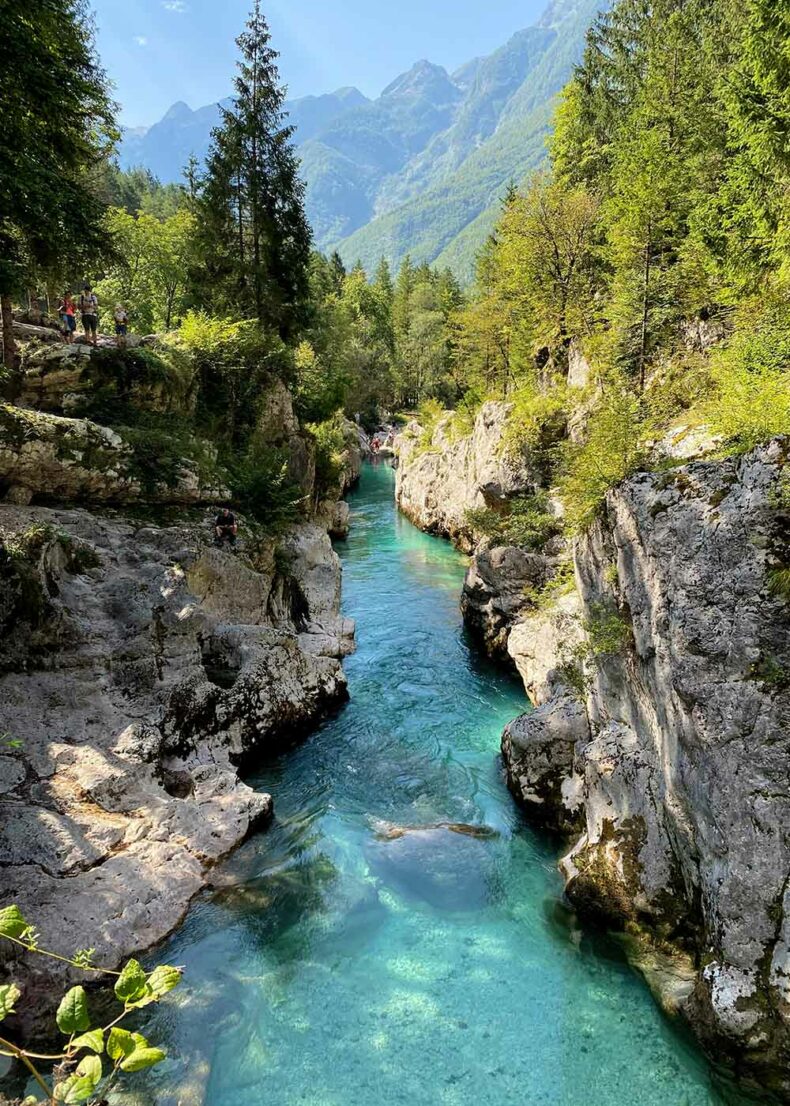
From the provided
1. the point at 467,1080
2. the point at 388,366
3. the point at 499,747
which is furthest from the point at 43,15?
the point at 388,366

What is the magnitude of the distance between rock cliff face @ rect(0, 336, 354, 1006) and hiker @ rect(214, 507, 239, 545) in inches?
11.4

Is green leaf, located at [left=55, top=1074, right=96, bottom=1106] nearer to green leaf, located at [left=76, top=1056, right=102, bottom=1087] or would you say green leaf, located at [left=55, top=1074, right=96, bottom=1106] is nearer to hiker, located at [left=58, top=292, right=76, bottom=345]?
green leaf, located at [left=76, top=1056, right=102, bottom=1087]

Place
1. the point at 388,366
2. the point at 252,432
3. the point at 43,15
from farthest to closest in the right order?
the point at 388,366 < the point at 252,432 < the point at 43,15

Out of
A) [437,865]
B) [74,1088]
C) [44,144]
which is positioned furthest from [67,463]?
[74,1088]

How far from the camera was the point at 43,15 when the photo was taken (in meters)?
11.3

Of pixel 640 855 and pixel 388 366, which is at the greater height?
pixel 388 366

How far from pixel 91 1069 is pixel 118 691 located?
884 cm

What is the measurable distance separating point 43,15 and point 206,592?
39.7 ft

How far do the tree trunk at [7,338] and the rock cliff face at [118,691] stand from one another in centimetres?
265

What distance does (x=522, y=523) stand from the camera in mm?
18609

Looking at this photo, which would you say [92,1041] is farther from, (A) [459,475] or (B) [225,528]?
(A) [459,475]

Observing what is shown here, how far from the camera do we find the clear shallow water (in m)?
6.28

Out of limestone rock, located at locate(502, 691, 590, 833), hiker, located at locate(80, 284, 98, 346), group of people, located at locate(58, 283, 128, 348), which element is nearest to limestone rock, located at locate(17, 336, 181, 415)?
group of people, located at locate(58, 283, 128, 348)

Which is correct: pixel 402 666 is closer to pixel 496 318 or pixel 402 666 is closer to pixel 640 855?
pixel 640 855
